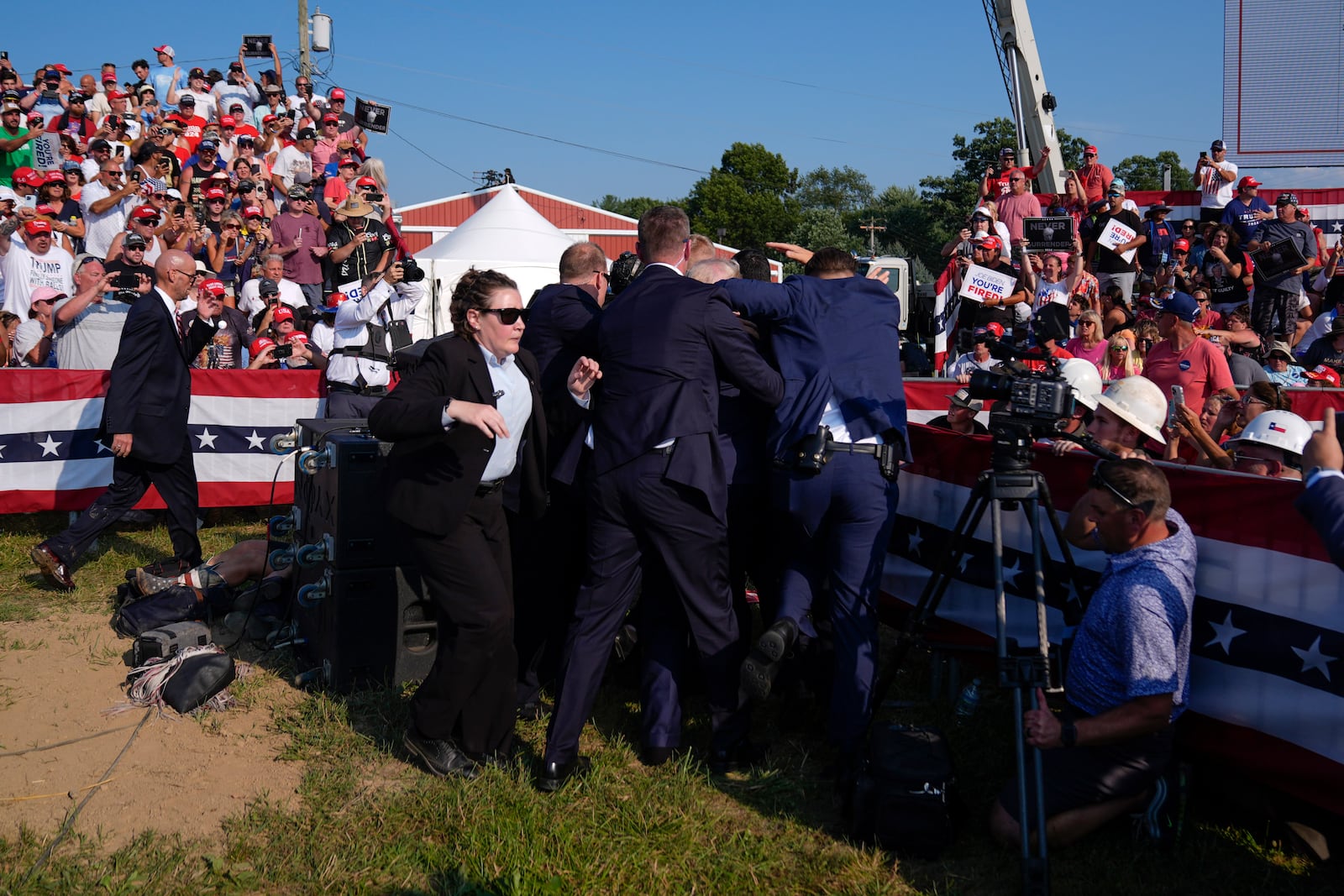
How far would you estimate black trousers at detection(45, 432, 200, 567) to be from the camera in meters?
6.79

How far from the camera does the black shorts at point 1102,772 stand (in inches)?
147

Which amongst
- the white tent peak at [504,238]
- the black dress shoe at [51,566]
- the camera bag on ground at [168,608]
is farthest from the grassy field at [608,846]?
the white tent peak at [504,238]

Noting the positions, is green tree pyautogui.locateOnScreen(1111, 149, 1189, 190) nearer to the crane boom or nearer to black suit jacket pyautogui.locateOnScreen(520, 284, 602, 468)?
the crane boom

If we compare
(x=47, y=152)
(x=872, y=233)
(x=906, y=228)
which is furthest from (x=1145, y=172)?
(x=47, y=152)

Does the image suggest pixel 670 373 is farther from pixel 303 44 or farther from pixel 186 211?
pixel 303 44

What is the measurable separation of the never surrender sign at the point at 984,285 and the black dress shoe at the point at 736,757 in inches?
335

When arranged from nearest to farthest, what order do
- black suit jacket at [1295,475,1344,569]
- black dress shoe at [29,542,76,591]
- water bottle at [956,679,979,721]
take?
black suit jacket at [1295,475,1344,569]
water bottle at [956,679,979,721]
black dress shoe at [29,542,76,591]

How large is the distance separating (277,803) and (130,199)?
1173 cm

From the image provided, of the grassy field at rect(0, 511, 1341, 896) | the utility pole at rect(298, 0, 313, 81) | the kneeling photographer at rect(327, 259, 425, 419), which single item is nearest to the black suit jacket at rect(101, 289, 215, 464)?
the kneeling photographer at rect(327, 259, 425, 419)

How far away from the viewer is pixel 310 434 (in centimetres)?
583

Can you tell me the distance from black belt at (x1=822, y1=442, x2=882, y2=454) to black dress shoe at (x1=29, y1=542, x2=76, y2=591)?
5.17m

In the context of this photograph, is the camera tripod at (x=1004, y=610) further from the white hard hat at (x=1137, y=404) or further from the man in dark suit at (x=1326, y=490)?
the man in dark suit at (x=1326, y=490)

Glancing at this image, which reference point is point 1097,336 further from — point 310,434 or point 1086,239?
point 310,434

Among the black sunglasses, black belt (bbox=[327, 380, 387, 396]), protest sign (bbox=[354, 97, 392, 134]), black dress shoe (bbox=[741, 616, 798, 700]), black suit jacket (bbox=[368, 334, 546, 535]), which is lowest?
black dress shoe (bbox=[741, 616, 798, 700])
